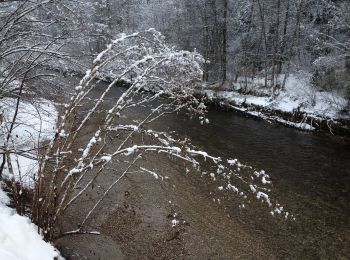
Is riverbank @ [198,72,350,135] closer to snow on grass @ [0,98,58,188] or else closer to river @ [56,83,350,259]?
river @ [56,83,350,259]

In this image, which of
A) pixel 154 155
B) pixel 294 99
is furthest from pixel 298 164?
pixel 294 99

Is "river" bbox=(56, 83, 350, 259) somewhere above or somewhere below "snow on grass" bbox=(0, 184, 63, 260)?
below

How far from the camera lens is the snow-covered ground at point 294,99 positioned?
18422 mm

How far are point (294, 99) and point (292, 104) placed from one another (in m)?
0.51

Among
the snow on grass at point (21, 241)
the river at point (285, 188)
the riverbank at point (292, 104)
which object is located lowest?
the riverbank at point (292, 104)

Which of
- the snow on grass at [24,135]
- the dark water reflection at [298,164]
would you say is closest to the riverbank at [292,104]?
the dark water reflection at [298,164]

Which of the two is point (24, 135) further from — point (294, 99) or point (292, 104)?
point (294, 99)

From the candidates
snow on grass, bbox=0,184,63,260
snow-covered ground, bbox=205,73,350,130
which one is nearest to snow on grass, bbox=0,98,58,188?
snow on grass, bbox=0,184,63,260

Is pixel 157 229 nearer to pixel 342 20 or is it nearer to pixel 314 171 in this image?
pixel 314 171

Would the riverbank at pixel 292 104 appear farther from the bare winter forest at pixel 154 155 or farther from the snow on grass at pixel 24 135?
the snow on grass at pixel 24 135

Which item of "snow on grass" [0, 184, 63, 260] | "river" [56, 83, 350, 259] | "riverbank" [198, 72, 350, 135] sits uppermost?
"snow on grass" [0, 184, 63, 260]

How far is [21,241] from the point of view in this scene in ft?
17.9

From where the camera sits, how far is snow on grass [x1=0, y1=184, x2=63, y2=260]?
515 centimetres

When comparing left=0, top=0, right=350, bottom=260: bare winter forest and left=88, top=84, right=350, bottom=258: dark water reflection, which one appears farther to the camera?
left=88, top=84, right=350, bottom=258: dark water reflection
